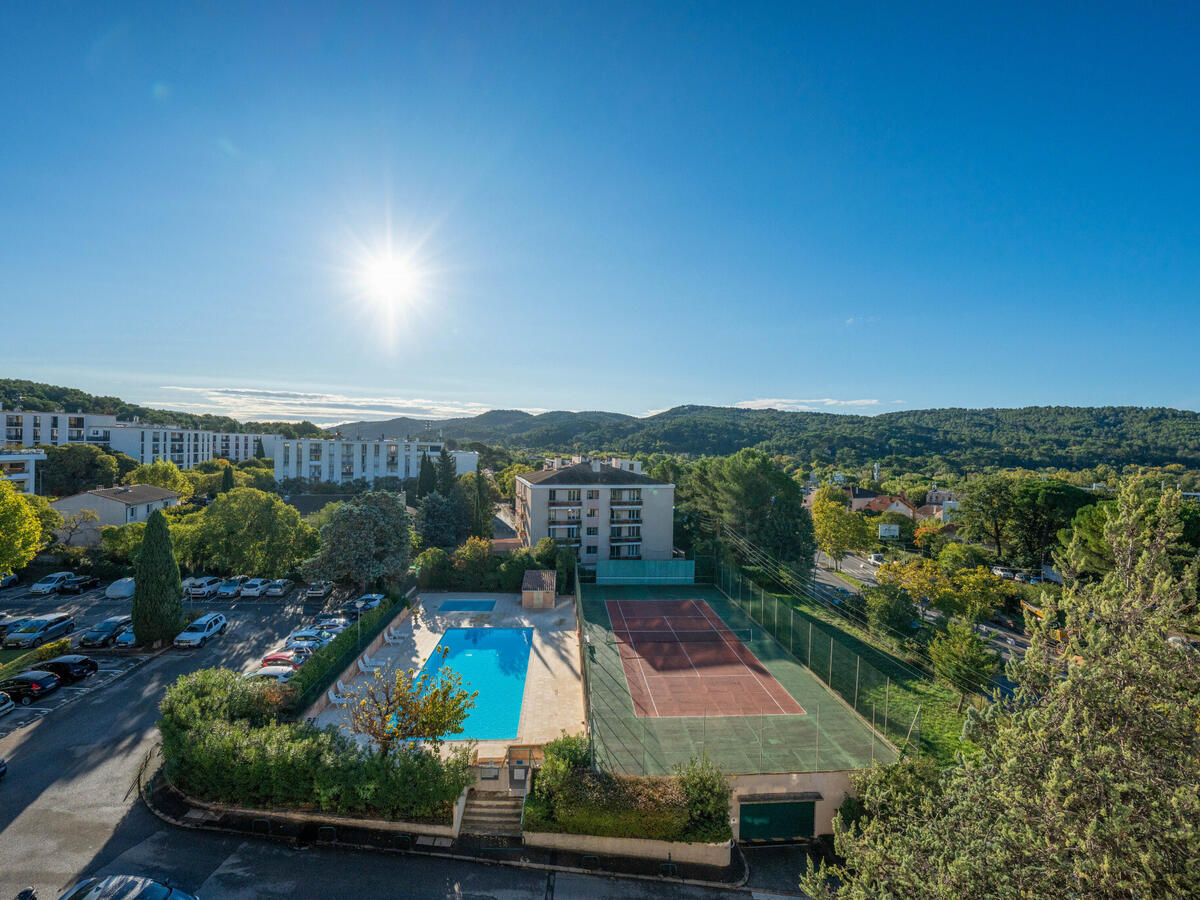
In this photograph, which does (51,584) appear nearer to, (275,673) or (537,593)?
(275,673)

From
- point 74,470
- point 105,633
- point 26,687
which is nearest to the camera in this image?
point 26,687

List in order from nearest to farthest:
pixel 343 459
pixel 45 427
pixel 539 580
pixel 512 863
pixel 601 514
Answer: pixel 512 863
pixel 539 580
pixel 601 514
pixel 45 427
pixel 343 459

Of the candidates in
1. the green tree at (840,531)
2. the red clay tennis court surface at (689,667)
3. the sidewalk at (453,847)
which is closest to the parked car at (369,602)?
the red clay tennis court surface at (689,667)

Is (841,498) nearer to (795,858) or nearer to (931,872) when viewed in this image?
(795,858)

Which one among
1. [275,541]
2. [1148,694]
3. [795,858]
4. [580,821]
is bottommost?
[795,858]

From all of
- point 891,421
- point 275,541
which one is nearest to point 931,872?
point 275,541

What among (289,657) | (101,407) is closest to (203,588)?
(289,657)
